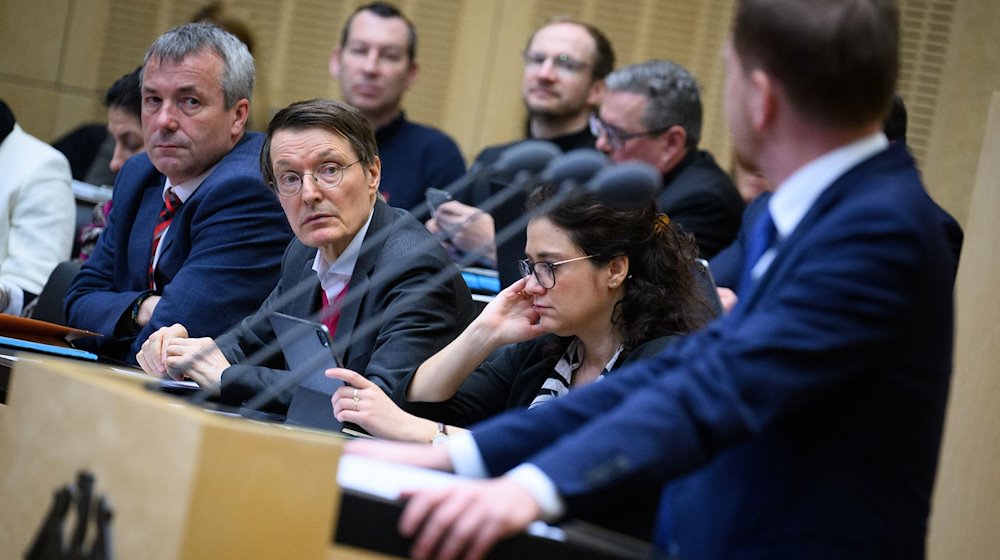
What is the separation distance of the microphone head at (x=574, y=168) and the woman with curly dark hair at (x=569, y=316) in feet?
2.45

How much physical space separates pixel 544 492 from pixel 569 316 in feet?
4.01

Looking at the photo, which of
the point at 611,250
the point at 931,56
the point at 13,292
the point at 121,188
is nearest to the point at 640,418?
the point at 611,250

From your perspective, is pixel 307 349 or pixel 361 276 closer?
pixel 307 349

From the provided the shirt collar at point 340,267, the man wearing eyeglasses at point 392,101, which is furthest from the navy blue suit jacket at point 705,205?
the shirt collar at point 340,267

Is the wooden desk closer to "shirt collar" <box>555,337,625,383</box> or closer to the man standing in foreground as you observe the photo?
the man standing in foreground

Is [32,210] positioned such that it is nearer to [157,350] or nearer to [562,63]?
[157,350]

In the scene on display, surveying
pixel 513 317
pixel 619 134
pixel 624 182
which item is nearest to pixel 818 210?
pixel 624 182

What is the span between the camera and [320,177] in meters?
3.00

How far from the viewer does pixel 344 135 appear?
304cm

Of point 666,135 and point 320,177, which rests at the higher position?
point 666,135

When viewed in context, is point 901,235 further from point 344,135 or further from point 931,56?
point 931,56

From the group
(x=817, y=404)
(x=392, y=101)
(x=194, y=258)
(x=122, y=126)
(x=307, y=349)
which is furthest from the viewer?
A: (x=392, y=101)

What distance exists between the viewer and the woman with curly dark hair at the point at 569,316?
255cm

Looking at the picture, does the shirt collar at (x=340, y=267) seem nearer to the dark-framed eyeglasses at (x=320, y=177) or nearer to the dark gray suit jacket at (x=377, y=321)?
the dark gray suit jacket at (x=377, y=321)
